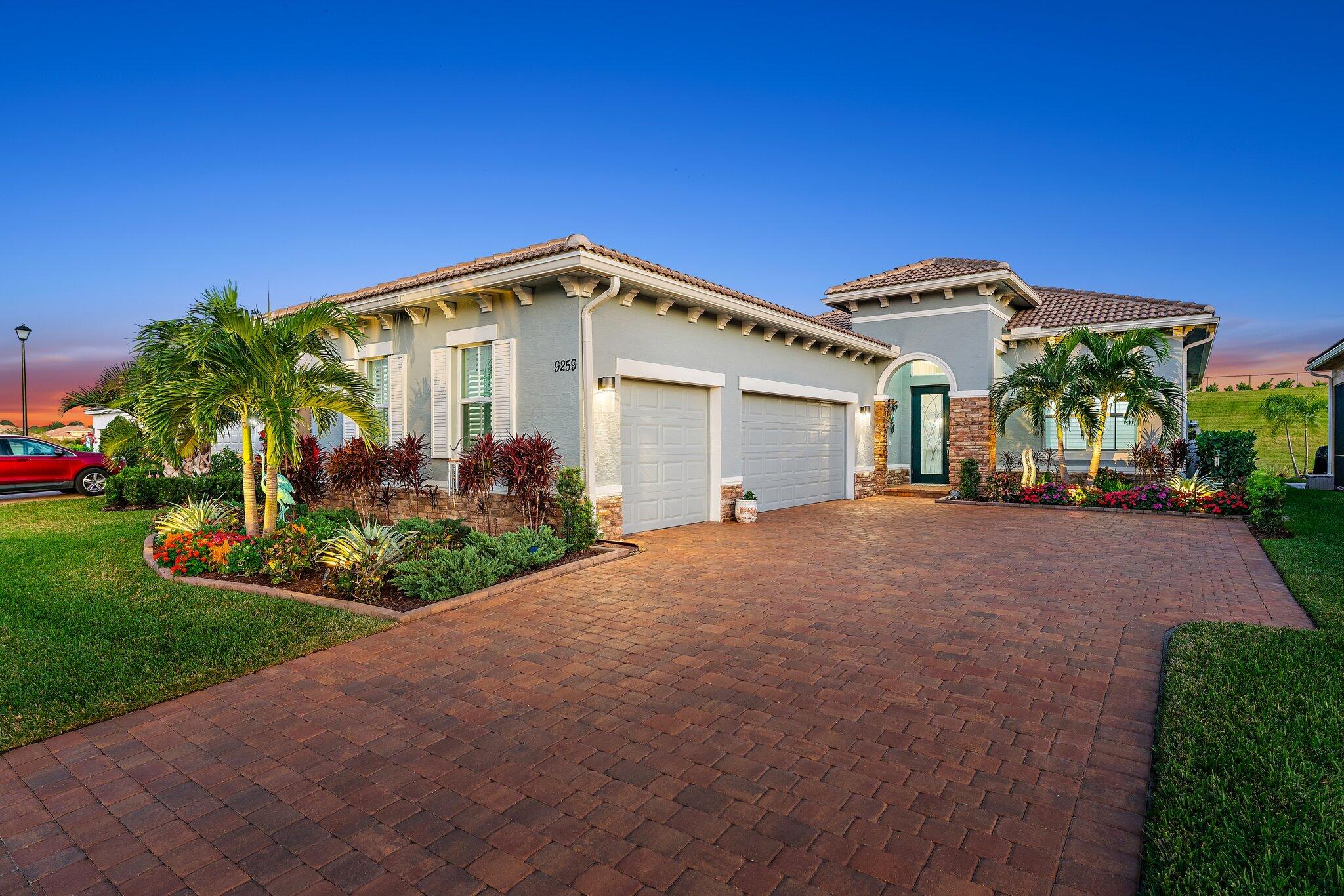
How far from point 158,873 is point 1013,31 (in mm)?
13717

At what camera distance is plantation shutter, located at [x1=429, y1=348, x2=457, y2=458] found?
10.4 m

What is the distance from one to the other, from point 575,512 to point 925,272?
486 inches

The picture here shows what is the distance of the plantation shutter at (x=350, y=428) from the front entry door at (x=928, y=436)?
45.6 feet

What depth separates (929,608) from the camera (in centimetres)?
586

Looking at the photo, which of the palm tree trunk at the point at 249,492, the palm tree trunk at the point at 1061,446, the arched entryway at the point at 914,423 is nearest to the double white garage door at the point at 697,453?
the arched entryway at the point at 914,423

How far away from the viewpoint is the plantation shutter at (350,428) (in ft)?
38.8

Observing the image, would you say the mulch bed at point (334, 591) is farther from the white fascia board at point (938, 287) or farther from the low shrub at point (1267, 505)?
the white fascia board at point (938, 287)

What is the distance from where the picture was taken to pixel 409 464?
402 inches

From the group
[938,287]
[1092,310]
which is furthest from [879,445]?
[1092,310]

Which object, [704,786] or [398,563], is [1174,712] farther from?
[398,563]

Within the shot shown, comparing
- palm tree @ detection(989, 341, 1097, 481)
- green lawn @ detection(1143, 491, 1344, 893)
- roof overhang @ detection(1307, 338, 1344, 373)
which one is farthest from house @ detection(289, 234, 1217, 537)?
green lawn @ detection(1143, 491, 1344, 893)

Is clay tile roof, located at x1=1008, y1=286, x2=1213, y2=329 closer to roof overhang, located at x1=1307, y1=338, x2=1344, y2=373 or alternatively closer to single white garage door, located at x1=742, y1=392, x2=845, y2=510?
roof overhang, located at x1=1307, y1=338, x2=1344, y2=373

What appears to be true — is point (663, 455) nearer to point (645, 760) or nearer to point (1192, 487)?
point (645, 760)

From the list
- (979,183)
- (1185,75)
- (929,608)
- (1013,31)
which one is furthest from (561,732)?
(979,183)
